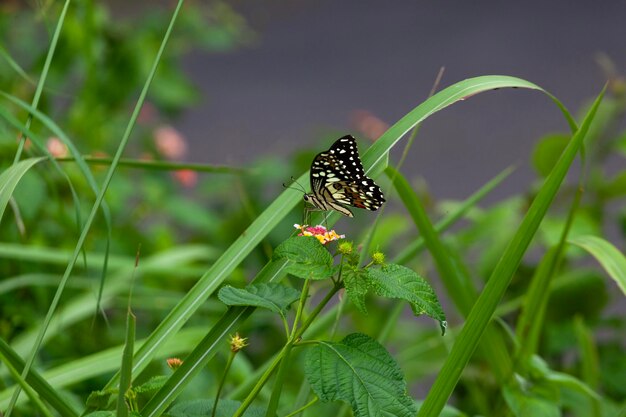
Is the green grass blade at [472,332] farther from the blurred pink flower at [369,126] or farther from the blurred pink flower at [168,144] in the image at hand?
the blurred pink flower at [168,144]

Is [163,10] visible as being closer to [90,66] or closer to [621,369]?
[90,66]

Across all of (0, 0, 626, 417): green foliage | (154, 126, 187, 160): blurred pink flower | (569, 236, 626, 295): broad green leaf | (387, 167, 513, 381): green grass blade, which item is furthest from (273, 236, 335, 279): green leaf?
(154, 126, 187, 160): blurred pink flower

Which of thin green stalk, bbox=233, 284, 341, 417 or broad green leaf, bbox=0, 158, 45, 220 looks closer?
thin green stalk, bbox=233, 284, 341, 417

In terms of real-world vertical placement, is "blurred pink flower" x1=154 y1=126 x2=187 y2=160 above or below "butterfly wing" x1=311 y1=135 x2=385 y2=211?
below

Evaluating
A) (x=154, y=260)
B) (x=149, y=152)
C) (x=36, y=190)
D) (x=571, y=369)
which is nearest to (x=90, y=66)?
(x=36, y=190)

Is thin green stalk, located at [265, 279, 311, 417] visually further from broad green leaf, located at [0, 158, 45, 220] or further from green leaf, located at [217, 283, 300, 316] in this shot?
broad green leaf, located at [0, 158, 45, 220]

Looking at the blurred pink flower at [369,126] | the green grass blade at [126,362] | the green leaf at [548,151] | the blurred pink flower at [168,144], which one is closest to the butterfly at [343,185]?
the green grass blade at [126,362]
